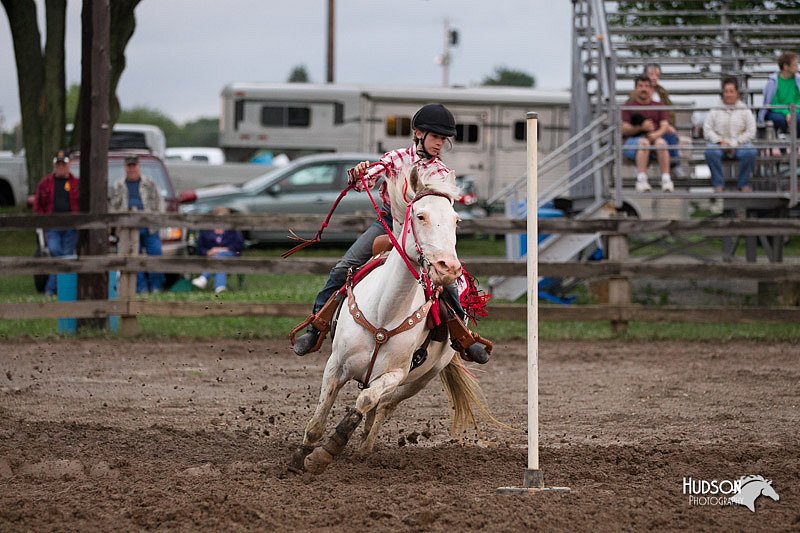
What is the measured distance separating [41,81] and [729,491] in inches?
659

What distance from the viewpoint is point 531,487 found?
17.1 ft

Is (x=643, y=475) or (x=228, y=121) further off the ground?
(x=228, y=121)

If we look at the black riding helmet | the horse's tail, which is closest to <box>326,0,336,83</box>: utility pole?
the horse's tail

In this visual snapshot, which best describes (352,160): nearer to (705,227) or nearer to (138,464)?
(705,227)

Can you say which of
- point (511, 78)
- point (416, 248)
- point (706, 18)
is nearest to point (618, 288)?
point (416, 248)

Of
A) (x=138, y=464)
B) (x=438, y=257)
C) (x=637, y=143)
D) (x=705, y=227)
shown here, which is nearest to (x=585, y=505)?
(x=438, y=257)

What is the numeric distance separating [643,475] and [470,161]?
1904 cm

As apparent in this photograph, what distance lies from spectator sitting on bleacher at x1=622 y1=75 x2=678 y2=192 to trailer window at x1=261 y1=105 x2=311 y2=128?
12723mm

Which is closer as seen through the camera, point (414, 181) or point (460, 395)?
point (414, 181)

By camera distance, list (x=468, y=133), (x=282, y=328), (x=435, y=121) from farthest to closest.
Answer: (x=468, y=133)
(x=282, y=328)
(x=435, y=121)

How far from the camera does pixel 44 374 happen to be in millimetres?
9203

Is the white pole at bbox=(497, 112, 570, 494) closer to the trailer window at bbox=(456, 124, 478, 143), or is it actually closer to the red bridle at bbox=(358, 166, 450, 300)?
the red bridle at bbox=(358, 166, 450, 300)

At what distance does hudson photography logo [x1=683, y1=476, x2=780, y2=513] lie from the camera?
16.8 feet

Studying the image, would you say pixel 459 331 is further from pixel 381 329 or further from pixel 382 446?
pixel 382 446
